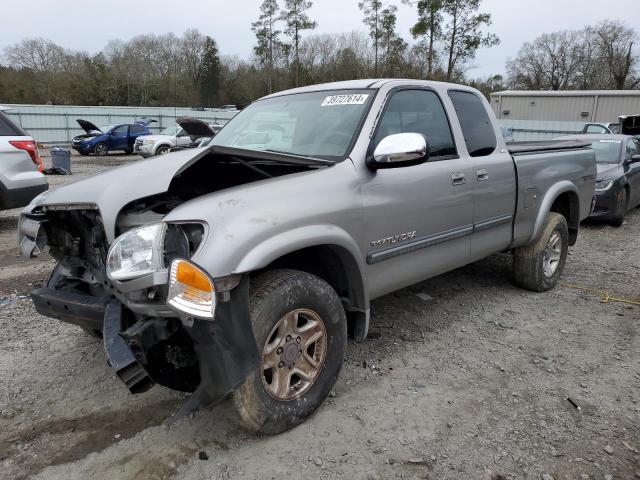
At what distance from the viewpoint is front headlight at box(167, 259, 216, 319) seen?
2102 mm

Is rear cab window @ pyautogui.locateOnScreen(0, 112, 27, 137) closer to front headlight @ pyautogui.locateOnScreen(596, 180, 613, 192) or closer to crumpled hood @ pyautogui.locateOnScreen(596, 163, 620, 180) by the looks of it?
front headlight @ pyautogui.locateOnScreen(596, 180, 613, 192)

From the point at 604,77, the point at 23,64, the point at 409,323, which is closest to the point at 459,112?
the point at 409,323

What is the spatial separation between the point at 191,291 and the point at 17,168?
20.5 ft

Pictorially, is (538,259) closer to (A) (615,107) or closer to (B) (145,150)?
(B) (145,150)

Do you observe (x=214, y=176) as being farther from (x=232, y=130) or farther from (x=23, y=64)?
(x=23, y=64)

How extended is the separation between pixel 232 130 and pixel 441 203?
1.76 metres

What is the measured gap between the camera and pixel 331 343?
2828mm

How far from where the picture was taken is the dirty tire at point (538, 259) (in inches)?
189

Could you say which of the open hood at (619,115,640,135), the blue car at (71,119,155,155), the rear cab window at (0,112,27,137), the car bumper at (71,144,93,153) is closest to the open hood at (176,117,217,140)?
the rear cab window at (0,112,27,137)

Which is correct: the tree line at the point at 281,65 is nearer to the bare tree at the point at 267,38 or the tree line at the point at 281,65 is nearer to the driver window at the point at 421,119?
the bare tree at the point at 267,38

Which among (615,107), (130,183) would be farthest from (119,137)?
(615,107)

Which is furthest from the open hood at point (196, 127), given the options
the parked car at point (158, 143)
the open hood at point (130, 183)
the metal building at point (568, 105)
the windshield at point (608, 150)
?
the metal building at point (568, 105)

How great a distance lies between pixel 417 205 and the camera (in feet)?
10.8

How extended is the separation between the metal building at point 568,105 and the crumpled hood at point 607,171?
19338mm
